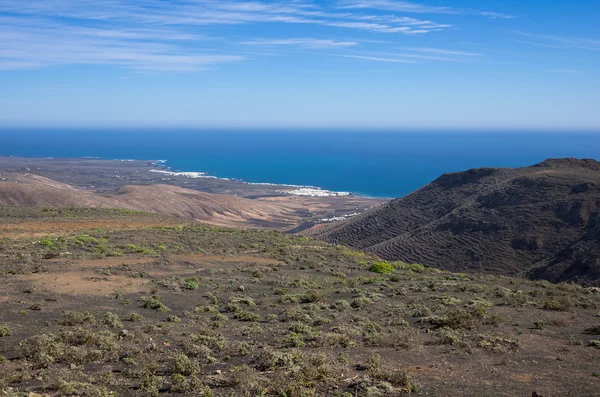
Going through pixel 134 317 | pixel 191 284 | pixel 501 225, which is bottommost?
pixel 501 225

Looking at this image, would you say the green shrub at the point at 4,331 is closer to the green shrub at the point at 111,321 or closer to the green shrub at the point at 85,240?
the green shrub at the point at 111,321

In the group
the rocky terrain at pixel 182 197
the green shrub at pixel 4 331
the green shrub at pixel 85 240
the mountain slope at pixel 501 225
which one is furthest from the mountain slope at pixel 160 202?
the green shrub at pixel 4 331

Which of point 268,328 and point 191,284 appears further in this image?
point 191,284

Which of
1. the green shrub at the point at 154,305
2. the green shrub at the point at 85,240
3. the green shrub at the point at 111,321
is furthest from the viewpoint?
the green shrub at the point at 85,240

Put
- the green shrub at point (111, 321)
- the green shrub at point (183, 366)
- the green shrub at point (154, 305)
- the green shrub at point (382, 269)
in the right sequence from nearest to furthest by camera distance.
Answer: the green shrub at point (183, 366) → the green shrub at point (111, 321) → the green shrub at point (154, 305) → the green shrub at point (382, 269)

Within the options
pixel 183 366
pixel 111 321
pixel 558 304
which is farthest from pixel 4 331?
pixel 558 304

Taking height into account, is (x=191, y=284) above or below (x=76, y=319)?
below

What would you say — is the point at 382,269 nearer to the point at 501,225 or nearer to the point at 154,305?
the point at 154,305

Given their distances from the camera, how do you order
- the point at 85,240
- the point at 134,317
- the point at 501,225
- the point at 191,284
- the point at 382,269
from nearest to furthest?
1. the point at 134,317
2. the point at 191,284
3. the point at 85,240
4. the point at 382,269
5. the point at 501,225

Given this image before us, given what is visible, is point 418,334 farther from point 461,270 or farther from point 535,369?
point 461,270

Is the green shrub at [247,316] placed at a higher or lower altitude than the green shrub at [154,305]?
lower

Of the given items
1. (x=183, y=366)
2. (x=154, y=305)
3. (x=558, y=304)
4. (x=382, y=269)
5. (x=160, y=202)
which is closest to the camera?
(x=183, y=366)
